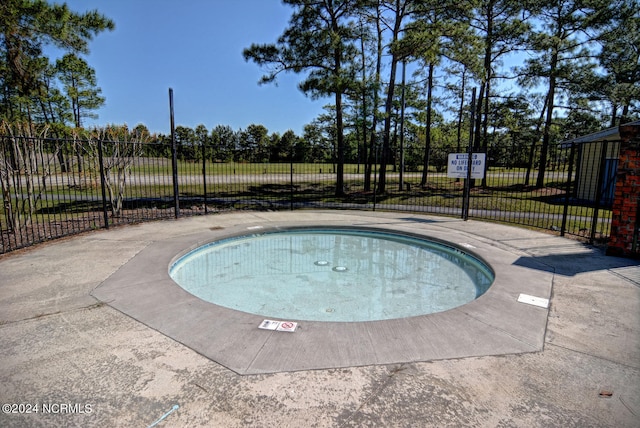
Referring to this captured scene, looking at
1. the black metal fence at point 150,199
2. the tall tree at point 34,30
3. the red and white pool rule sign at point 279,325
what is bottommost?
the red and white pool rule sign at point 279,325

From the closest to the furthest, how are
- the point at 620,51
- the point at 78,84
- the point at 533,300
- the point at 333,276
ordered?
the point at 533,300, the point at 333,276, the point at 620,51, the point at 78,84

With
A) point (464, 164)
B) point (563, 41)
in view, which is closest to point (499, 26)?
point (563, 41)

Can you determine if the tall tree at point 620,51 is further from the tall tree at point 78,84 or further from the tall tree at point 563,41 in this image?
the tall tree at point 78,84

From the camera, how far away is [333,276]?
504cm

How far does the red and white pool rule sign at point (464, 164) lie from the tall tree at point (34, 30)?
428 inches

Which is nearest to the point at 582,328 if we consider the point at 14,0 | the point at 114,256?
the point at 114,256

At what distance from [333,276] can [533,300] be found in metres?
2.57

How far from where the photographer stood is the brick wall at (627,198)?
4957 mm

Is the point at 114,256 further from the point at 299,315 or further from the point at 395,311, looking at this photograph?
the point at 395,311

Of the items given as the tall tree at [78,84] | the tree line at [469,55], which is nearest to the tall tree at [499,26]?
the tree line at [469,55]

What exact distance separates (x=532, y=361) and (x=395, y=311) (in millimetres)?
1615

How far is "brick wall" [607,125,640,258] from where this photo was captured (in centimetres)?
496

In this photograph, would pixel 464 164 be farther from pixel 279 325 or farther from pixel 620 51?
pixel 620 51

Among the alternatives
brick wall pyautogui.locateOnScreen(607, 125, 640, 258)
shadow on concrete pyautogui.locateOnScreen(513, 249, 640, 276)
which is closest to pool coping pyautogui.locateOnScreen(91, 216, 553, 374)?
shadow on concrete pyautogui.locateOnScreen(513, 249, 640, 276)
